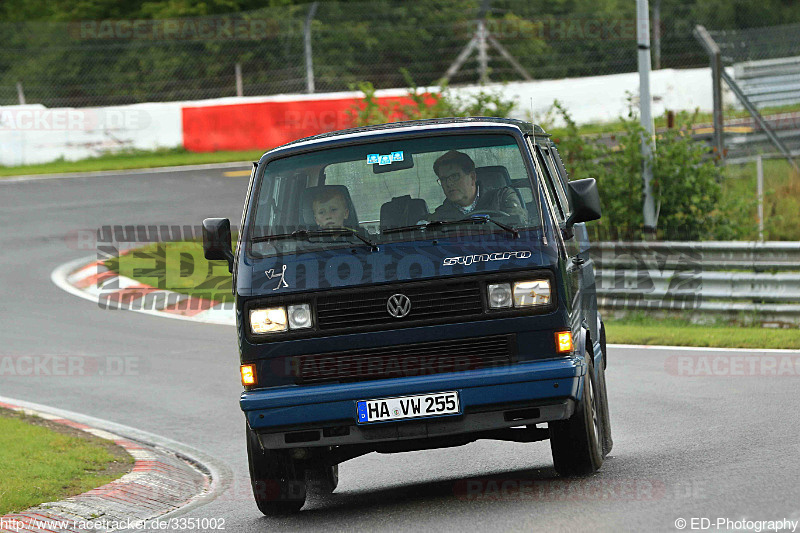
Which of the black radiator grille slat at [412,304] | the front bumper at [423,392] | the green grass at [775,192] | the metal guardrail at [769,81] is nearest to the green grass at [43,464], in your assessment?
the front bumper at [423,392]

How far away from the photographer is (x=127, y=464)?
943 cm

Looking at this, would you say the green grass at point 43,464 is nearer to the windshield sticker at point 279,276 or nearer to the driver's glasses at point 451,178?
the windshield sticker at point 279,276

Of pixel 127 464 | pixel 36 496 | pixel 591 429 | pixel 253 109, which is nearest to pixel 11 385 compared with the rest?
pixel 127 464

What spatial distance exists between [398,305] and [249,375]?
92 cm

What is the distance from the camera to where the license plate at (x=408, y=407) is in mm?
6594

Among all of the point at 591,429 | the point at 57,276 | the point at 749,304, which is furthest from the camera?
the point at 57,276

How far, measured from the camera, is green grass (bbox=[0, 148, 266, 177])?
27359 mm

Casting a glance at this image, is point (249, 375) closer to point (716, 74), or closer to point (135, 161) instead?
point (716, 74)

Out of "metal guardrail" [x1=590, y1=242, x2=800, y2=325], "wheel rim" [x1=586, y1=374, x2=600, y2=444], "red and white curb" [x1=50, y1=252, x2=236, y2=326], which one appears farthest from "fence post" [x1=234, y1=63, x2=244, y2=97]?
"wheel rim" [x1=586, y1=374, x2=600, y2=444]

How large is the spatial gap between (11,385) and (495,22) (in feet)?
68.3

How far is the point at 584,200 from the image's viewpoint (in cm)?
720

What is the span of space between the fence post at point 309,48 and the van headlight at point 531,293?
2335 cm

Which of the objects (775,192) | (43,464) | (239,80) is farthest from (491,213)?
(239,80)

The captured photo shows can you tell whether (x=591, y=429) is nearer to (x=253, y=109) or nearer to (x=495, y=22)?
(x=253, y=109)
